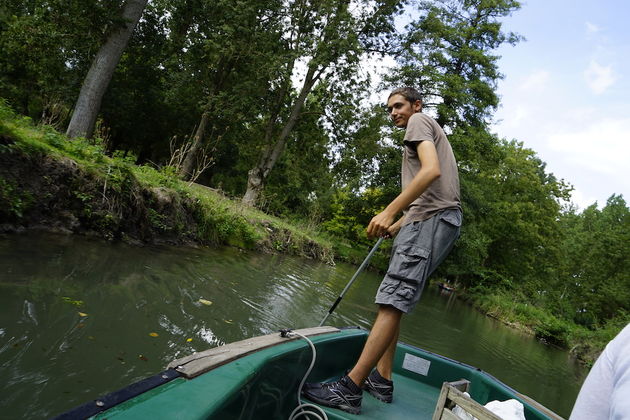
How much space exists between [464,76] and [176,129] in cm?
1539

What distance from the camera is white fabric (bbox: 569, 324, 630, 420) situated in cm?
58

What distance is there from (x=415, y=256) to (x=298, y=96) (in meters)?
15.4

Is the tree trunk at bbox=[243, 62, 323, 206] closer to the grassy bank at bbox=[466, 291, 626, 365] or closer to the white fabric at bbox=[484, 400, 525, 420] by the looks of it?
the grassy bank at bbox=[466, 291, 626, 365]

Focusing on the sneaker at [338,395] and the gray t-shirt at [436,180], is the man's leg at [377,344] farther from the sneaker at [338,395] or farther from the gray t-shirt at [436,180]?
the gray t-shirt at [436,180]

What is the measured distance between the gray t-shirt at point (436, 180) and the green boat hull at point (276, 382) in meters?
0.92

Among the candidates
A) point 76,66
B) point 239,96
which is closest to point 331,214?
point 239,96

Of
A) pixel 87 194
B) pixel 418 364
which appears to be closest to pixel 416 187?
pixel 418 364

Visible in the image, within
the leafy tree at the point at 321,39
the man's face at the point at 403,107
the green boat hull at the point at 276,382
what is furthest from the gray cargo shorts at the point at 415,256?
the leafy tree at the point at 321,39

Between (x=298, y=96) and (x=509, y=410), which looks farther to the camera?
(x=298, y=96)

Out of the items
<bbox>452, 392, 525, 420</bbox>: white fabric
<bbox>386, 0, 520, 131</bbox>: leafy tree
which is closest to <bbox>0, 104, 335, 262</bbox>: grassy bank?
<bbox>452, 392, 525, 420</bbox>: white fabric

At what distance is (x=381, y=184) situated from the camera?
1991cm

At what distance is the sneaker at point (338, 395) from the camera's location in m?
1.91

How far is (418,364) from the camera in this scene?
298 cm

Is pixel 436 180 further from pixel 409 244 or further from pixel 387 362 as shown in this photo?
pixel 387 362
